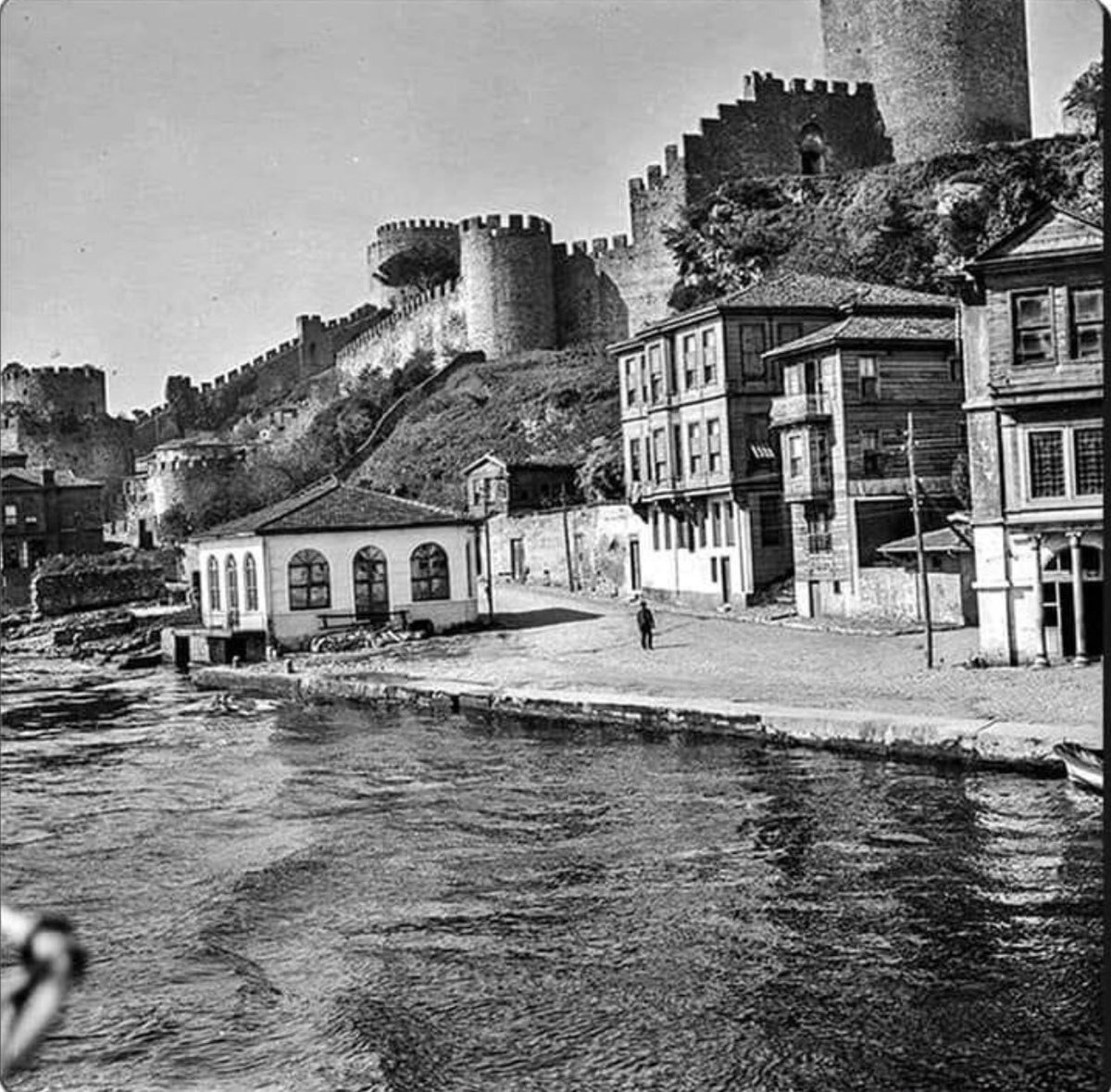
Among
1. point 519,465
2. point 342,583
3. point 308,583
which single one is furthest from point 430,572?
point 519,465

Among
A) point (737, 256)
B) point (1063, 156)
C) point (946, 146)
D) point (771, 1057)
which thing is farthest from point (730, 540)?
point (771, 1057)

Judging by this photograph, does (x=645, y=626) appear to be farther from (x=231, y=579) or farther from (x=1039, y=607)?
(x=1039, y=607)

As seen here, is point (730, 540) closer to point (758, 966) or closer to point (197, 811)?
point (197, 811)

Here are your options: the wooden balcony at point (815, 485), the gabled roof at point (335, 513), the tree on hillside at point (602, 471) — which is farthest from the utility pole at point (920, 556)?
the tree on hillside at point (602, 471)

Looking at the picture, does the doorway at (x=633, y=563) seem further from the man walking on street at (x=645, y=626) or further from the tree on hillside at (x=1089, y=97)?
the tree on hillside at (x=1089, y=97)

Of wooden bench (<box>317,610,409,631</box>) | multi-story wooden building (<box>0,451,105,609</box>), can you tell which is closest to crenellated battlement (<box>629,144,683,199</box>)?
multi-story wooden building (<box>0,451,105,609</box>)

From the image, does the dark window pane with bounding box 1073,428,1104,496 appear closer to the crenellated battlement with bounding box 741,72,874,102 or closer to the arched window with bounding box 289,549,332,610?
the crenellated battlement with bounding box 741,72,874,102
